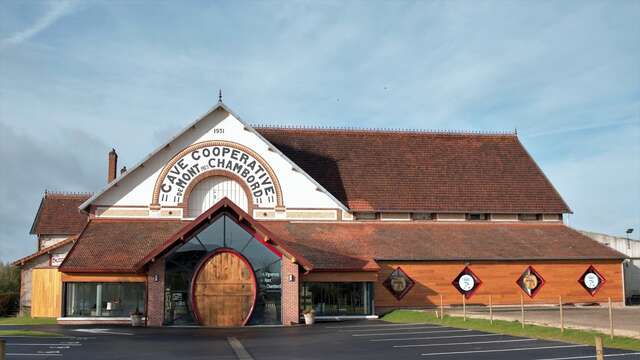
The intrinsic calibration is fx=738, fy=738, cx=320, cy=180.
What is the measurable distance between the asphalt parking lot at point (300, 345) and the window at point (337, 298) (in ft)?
19.1

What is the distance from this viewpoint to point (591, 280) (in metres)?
36.9

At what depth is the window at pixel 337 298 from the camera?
32.8m

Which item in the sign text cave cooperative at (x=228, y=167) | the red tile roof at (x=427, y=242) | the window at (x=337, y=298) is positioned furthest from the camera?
the sign text cave cooperative at (x=228, y=167)

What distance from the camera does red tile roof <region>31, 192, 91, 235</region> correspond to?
4781 centimetres

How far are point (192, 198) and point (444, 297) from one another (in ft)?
43.9

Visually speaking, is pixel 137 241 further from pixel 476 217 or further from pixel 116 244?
pixel 476 217

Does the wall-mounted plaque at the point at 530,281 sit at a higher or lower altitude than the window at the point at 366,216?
lower

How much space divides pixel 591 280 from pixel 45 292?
27.9 m

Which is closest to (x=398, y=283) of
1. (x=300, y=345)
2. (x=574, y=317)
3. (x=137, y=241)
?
(x=574, y=317)

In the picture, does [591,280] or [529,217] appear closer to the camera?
[591,280]

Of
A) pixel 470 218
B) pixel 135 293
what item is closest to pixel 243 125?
pixel 135 293

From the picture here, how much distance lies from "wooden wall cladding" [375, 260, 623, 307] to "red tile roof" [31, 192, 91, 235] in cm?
2330

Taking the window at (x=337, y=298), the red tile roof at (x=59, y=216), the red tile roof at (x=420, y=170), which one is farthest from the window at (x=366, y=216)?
the red tile roof at (x=59, y=216)

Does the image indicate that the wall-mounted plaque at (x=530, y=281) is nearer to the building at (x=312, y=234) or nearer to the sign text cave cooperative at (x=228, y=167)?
the building at (x=312, y=234)
